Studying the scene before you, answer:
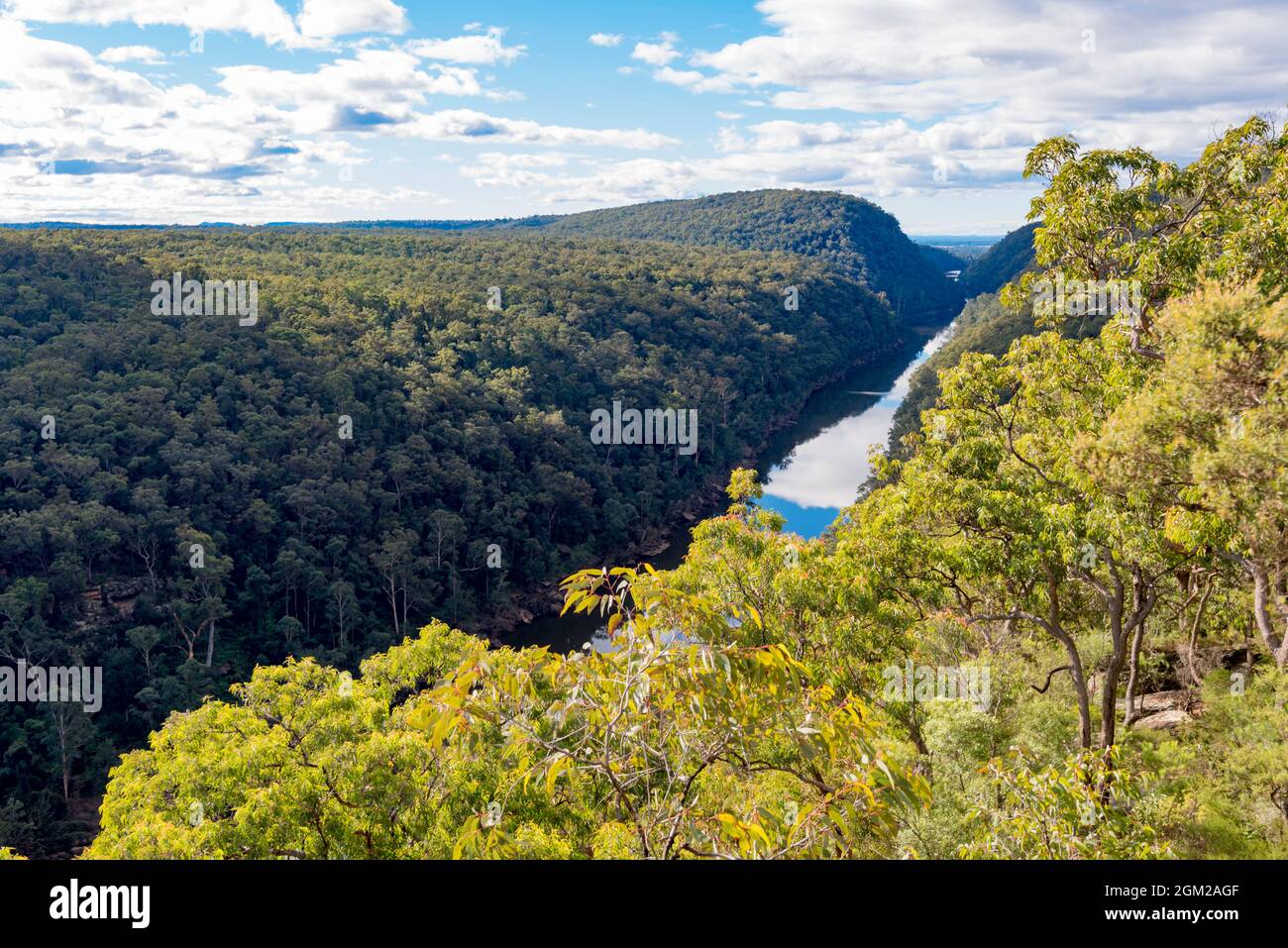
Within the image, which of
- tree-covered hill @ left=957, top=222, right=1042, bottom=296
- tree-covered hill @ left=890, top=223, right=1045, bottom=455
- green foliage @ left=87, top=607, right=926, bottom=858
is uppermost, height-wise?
tree-covered hill @ left=957, top=222, right=1042, bottom=296

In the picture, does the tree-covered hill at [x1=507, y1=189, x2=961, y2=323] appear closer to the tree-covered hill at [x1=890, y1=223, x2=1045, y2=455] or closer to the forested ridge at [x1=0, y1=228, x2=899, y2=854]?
the tree-covered hill at [x1=890, y1=223, x2=1045, y2=455]

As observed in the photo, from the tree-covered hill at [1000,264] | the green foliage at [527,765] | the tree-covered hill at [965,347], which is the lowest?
the green foliage at [527,765]

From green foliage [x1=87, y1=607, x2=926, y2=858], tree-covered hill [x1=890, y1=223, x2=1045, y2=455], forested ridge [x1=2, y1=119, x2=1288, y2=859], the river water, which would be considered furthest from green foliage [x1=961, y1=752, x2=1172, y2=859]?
tree-covered hill [x1=890, y1=223, x2=1045, y2=455]

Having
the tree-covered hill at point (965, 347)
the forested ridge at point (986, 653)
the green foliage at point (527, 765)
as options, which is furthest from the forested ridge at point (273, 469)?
the forested ridge at point (986, 653)

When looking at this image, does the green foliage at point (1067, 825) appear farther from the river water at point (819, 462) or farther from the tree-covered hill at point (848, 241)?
the tree-covered hill at point (848, 241)
